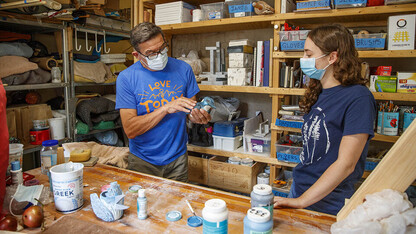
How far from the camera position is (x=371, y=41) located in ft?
6.74

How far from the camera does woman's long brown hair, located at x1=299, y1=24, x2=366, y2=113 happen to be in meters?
1.30

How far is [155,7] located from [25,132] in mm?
1806

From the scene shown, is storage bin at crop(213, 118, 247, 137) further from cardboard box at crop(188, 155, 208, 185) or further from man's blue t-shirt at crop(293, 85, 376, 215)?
man's blue t-shirt at crop(293, 85, 376, 215)

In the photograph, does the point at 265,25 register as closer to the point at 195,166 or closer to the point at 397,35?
the point at 397,35

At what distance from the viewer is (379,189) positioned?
0.88 m

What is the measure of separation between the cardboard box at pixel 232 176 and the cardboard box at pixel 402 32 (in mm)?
1382

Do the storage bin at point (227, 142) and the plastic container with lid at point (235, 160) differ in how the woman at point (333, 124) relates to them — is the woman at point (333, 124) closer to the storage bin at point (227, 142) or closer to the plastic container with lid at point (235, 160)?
the plastic container with lid at point (235, 160)

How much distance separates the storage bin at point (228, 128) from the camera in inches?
105

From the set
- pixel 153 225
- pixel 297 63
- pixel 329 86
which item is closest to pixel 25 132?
pixel 153 225

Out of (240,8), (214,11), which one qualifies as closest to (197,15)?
(214,11)

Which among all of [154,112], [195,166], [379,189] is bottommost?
[195,166]

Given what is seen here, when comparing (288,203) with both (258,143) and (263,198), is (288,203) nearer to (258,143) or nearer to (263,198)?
(263,198)

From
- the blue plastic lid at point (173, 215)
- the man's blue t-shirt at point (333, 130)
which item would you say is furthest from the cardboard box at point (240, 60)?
the blue plastic lid at point (173, 215)

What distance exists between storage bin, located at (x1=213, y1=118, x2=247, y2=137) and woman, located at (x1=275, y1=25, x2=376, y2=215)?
120 centimetres
